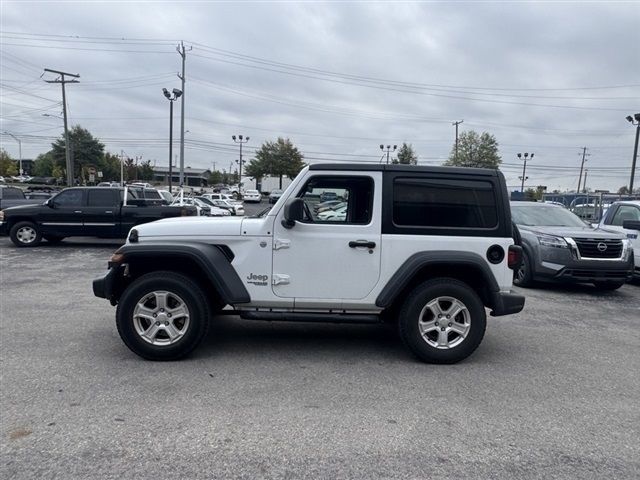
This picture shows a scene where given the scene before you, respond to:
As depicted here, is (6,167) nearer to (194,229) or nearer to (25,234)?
(25,234)

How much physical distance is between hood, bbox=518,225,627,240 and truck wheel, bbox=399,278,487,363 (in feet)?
16.7

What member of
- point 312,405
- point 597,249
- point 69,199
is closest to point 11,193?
point 69,199

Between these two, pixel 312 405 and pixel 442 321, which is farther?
pixel 442 321

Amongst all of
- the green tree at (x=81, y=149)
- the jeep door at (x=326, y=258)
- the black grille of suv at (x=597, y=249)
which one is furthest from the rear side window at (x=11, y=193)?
the green tree at (x=81, y=149)

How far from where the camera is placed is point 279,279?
16.0 feet

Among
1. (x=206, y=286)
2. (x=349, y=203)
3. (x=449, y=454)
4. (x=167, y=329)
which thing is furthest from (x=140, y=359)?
(x=449, y=454)

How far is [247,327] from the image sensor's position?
614 cm

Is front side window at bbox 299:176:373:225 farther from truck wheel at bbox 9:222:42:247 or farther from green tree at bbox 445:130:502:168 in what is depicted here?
green tree at bbox 445:130:502:168

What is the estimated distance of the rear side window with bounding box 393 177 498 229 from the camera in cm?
493

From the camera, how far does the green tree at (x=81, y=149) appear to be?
3187 inches

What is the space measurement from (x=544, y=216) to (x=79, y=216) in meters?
12.0

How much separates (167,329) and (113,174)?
3987 inches

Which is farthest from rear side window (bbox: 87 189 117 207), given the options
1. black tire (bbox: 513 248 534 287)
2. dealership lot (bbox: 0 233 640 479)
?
black tire (bbox: 513 248 534 287)

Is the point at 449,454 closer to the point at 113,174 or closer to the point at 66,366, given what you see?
the point at 66,366
